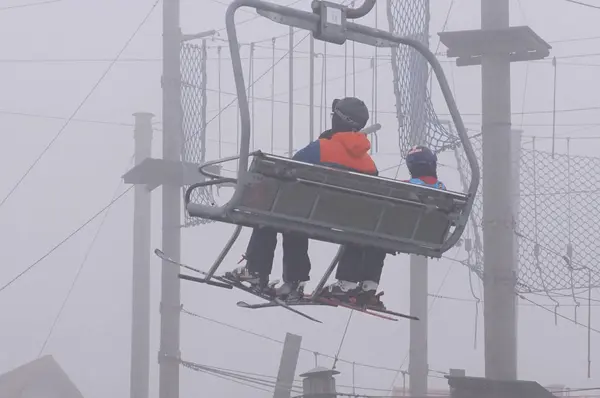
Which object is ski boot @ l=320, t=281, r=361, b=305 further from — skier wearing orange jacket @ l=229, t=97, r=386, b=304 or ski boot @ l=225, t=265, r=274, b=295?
ski boot @ l=225, t=265, r=274, b=295

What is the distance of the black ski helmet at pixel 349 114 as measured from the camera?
6.00 meters

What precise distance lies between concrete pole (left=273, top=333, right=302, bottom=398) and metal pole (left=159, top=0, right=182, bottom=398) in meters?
1.15

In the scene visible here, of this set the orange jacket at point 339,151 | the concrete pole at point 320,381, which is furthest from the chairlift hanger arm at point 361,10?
the concrete pole at point 320,381

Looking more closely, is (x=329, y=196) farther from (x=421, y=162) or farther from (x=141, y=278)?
(x=141, y=278)

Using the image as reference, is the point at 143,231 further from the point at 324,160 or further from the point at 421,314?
the point at 324,160

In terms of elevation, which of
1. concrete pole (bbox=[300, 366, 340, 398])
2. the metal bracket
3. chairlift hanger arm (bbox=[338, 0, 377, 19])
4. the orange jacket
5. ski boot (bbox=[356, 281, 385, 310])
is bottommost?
concrete pole (bbox=[300, 366, 340, 398])

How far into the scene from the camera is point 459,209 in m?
5.86

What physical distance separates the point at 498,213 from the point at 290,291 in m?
2.66

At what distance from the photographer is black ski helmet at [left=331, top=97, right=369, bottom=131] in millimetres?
5996

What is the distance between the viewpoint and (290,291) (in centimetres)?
635

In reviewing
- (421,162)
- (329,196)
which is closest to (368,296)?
Result: (421,162)

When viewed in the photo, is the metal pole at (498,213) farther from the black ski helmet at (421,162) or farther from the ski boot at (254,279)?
the ski boot at (254,279)

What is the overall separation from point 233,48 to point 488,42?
3.70m

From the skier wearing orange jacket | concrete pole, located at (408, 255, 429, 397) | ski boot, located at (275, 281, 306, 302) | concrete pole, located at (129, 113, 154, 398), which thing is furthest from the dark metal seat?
concrete pole, located at (129, 113, 154, 398)
